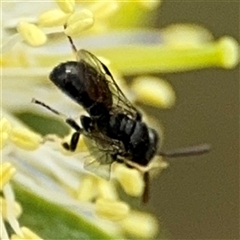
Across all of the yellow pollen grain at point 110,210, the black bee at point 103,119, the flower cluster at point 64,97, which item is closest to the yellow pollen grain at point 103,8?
the flower cluster at point 64,97

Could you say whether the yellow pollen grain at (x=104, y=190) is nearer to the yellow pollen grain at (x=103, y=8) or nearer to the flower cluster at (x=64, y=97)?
the flower cluster at (x=64, y=97)

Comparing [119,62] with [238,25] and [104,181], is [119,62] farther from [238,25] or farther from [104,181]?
[238,25]

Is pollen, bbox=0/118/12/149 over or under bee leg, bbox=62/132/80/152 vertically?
under

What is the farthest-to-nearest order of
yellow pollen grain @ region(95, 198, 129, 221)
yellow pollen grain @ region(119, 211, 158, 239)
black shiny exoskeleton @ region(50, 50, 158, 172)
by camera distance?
yellow pollen grain @ region(119, 211, 158, 239), yellow pollen grain @ region(95, 198, 129, 221), black shiny exoskeleton @ region(50, 50, 158, 172)

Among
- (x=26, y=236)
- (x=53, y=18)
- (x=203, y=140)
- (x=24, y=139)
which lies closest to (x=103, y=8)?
(x=53, y=18)

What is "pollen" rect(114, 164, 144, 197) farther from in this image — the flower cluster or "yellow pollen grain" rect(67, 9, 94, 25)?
"yellow pollen grain" rect(67, 9, 94, 25)

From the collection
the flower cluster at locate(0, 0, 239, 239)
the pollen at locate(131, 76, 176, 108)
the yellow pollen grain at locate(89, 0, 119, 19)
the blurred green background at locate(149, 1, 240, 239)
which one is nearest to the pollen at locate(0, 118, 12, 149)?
the flower cluster at locate(0, 0, 239, 239)

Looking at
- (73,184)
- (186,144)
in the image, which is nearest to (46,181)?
(73,184)
